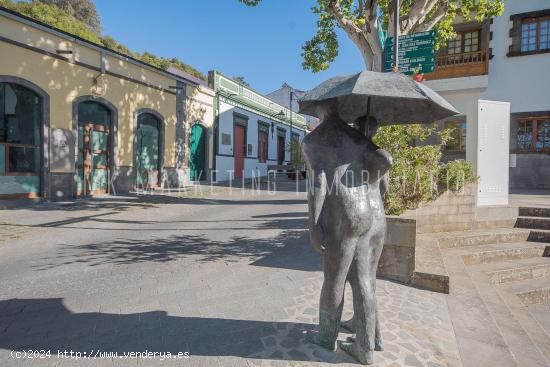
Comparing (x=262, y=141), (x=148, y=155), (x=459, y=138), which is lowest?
(x=148, y=155)

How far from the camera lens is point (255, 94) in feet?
79.9

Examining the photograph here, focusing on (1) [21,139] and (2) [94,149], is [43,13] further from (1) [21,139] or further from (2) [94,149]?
(1) [21,139]

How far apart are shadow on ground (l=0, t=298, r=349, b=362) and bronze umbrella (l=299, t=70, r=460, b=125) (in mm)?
1930

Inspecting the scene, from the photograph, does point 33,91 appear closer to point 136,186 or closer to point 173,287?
point 136,186

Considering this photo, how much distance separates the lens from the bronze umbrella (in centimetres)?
214

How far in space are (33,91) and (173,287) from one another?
29.8 feet

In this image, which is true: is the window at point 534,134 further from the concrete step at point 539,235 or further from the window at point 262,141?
the window at point 262,141

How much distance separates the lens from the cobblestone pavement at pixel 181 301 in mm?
2648

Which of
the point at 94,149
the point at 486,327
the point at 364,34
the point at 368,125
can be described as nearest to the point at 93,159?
the point at 94,149

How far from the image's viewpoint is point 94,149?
39.8ft

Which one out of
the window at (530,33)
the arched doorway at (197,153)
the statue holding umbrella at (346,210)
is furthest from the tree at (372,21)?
the arched doorway at (197,153)

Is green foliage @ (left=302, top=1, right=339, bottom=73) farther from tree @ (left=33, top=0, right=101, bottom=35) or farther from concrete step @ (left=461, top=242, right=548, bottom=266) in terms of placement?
tree @ (left=33, top=0, right=101, bottom=35)

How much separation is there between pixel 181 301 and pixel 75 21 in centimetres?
3332

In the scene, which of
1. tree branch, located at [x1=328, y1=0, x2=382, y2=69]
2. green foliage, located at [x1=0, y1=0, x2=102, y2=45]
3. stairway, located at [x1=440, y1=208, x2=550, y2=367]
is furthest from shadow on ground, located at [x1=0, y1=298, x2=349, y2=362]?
green foliage, located at [x1=0, y1=0, x2=102, y2=45]
